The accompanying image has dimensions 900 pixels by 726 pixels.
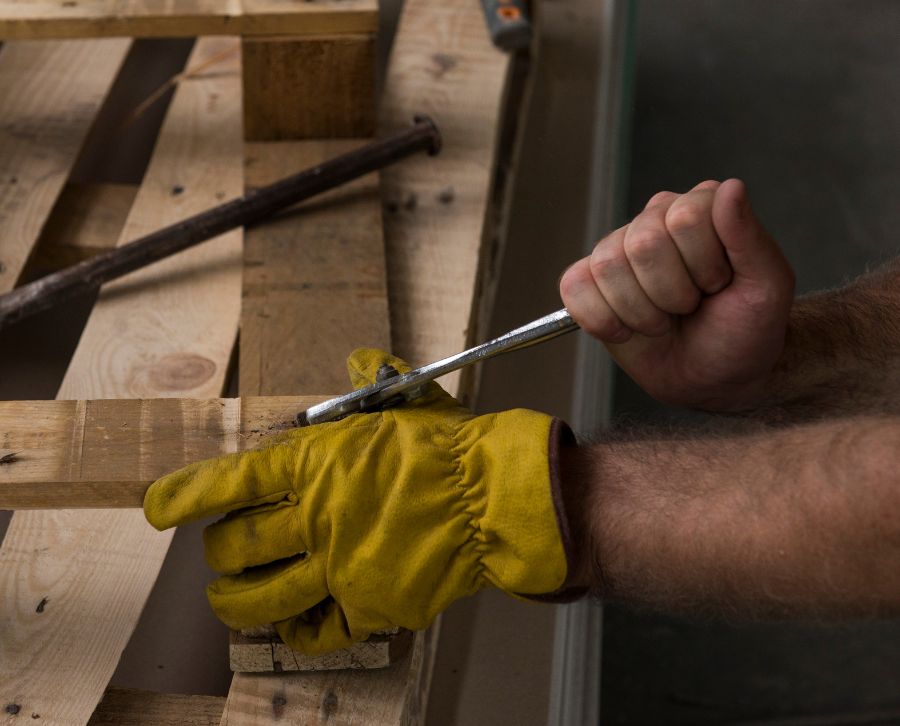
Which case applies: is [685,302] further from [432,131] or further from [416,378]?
[432,131]

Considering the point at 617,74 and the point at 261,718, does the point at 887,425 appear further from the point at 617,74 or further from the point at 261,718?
the point at 617,74

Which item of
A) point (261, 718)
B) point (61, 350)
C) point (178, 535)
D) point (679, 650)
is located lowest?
point (679, 650)

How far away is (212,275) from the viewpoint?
164 cm

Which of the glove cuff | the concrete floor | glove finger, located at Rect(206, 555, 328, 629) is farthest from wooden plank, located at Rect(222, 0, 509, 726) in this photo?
the concrete floor

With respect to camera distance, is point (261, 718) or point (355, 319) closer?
point (261, 718)

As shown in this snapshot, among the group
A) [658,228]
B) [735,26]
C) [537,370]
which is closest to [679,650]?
[537,370]

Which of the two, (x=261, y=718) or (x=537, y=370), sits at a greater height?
(x=261, y=718)

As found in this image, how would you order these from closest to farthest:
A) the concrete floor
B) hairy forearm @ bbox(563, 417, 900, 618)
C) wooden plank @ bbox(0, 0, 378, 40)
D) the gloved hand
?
hairy forearm @ bbox(563, 417, 900, 618) → the gloved hand → wooden plank @ bbox(0, 0, 378, 40) → the concrete floor

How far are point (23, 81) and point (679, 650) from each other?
224 cm

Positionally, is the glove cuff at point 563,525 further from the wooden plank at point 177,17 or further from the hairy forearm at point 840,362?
the wooden plank at point 177,17

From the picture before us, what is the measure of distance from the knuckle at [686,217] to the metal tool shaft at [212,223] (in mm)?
771

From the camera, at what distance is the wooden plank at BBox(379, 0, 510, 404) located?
1.54 metres

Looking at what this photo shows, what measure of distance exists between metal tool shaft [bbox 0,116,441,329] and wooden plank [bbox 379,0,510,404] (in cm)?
7

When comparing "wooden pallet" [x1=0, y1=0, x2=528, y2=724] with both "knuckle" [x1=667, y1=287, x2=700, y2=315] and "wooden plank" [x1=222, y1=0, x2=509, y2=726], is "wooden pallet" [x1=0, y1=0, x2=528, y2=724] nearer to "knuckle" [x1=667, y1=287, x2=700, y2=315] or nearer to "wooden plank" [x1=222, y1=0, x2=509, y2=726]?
"wooden plank" [x1=222, y1=0, x2=509, y2=726]
